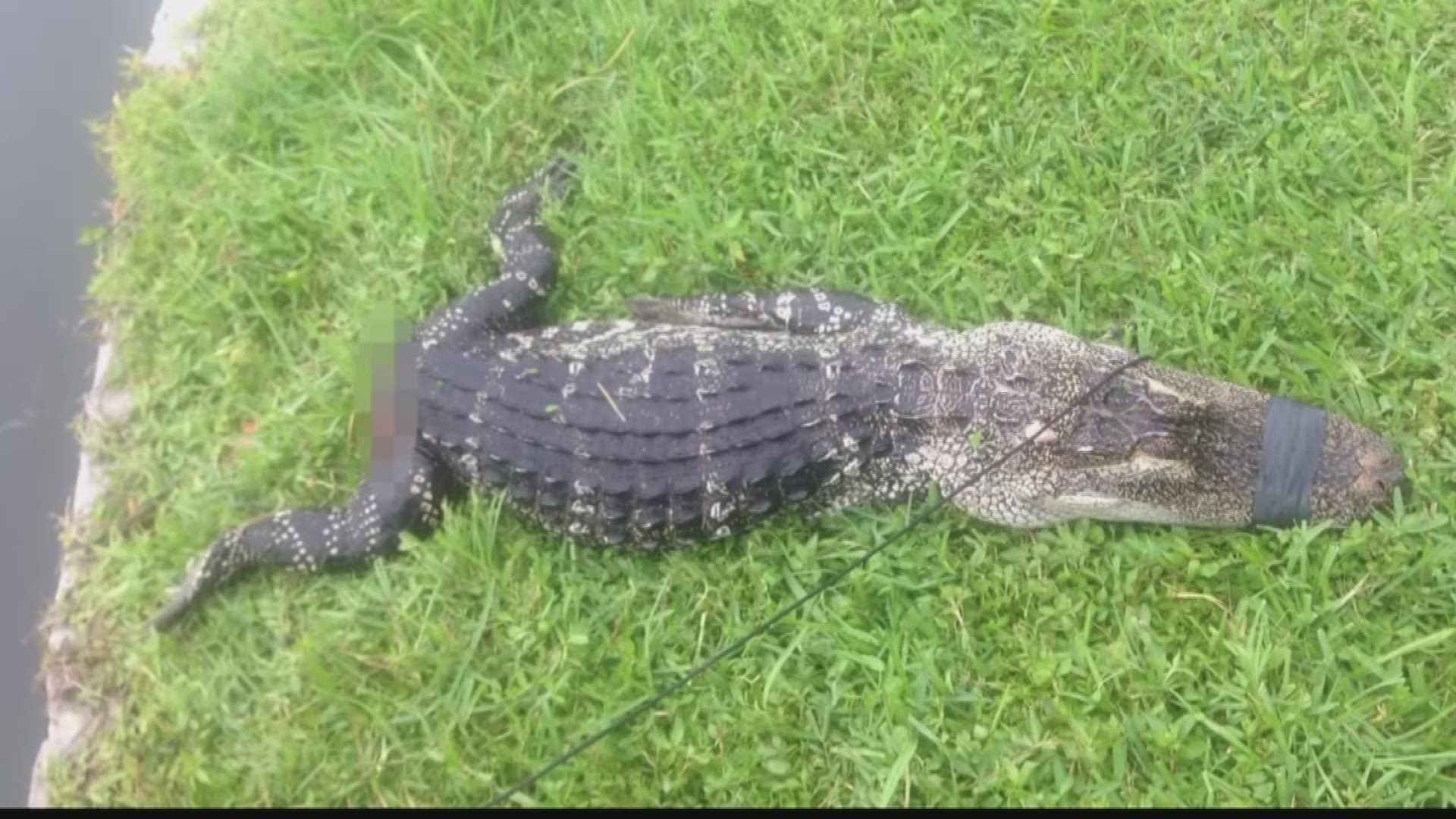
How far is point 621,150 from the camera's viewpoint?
13.2ft

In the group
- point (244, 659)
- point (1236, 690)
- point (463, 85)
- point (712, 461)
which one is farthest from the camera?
point (463, 85)

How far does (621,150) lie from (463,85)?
0.72 m

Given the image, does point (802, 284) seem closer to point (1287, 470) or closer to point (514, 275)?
point (514, 275)

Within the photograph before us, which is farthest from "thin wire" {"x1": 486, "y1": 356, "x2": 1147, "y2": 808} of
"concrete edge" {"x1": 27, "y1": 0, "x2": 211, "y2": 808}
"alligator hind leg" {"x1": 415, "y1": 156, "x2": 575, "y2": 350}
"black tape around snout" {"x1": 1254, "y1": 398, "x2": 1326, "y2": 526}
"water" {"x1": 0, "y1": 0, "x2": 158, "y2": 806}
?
"water" {"x1": 0, "y1": 0, "x2": 158, "y2": 806}

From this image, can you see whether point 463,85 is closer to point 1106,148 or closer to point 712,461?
point 712,461

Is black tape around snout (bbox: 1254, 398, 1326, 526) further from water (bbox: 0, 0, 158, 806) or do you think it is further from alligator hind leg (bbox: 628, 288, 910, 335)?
water (bbox: 0, 0, 158, 806)

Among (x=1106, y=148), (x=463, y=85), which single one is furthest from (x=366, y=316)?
(x=1106, y=148)

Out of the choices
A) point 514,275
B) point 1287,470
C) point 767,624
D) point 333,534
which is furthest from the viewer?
point 514,275

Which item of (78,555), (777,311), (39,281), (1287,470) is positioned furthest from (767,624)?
(39,281)

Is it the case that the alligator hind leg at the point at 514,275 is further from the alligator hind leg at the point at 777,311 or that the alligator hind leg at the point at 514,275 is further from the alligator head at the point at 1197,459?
the alligator head at the point at 1197,459

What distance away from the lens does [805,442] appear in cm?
328

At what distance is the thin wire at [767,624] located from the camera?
10.4 feet

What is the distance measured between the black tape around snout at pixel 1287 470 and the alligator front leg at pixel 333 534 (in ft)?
8.18

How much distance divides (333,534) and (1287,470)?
292cm
